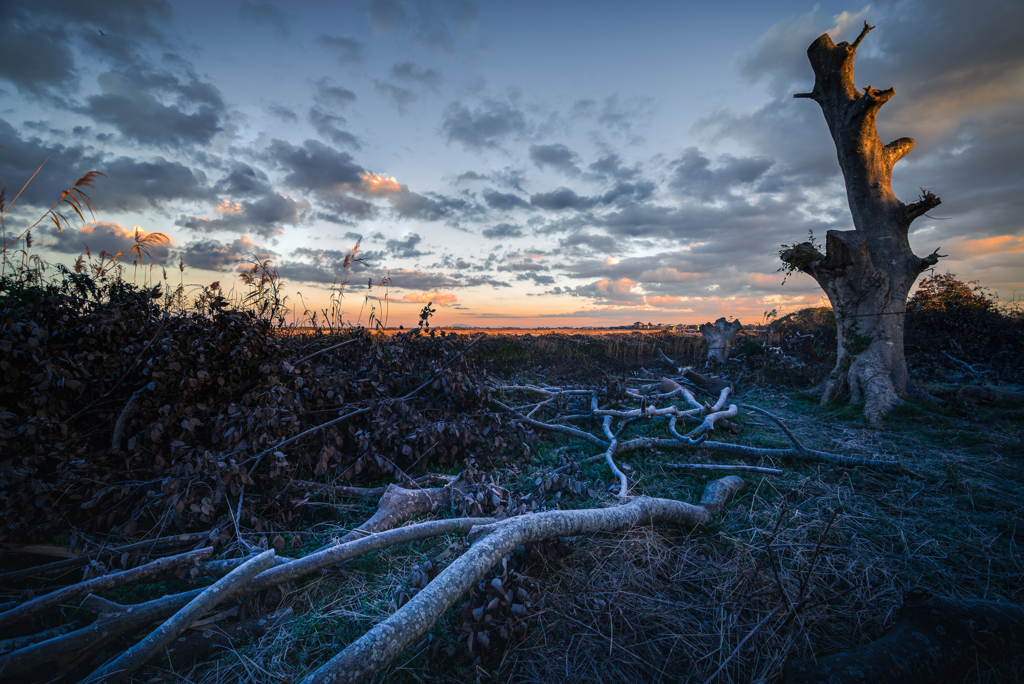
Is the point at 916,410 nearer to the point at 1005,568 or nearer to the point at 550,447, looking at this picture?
the point at 1005,568

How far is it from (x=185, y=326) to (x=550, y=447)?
451cm

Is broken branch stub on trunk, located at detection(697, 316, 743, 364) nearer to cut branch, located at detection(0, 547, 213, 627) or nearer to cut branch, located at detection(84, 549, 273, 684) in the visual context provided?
cut branch, located at detection(84, 549, 273, 684)

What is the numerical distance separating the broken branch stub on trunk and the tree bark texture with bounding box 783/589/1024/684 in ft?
36.9

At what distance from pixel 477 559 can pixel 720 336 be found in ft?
41.8

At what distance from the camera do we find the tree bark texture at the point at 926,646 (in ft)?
5.47

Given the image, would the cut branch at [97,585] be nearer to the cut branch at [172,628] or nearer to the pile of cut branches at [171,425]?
the pile of cut branches at [171,425]

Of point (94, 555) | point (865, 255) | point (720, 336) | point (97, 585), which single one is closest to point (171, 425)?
point (94, 555)

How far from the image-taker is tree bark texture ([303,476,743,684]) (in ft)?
4.96

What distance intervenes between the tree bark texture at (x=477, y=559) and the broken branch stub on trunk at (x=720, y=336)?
10099 millimetres

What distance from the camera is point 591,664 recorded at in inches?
79.0

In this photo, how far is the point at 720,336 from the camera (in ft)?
→ 41.4

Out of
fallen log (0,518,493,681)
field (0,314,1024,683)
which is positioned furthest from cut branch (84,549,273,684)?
field (0,314,1024,683)

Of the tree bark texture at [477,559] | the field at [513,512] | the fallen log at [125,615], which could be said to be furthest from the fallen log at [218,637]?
the tree bark texture at [477,559]

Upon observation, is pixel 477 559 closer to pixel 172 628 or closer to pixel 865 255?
pixel 172 628
